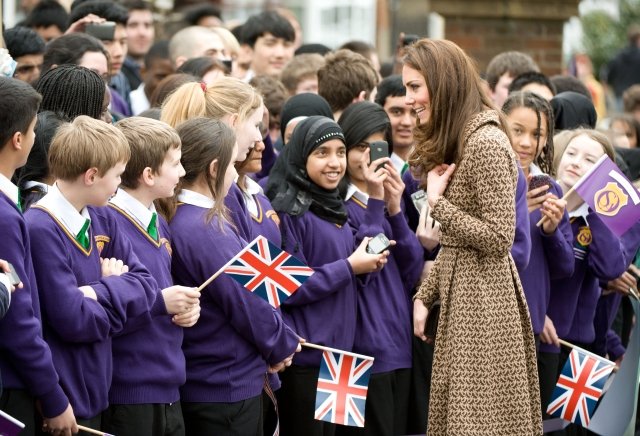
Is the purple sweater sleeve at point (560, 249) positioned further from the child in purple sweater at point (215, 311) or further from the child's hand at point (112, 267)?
the child's hand at point (112, 267)

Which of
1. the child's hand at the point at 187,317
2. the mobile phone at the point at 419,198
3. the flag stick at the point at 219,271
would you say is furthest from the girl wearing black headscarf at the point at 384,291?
the child's hand at the point at 187,317

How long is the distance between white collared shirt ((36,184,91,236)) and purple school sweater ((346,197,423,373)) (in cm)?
209

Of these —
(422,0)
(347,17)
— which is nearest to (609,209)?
(422,0)

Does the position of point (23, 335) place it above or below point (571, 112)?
below

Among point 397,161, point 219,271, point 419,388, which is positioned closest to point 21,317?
point 219,271

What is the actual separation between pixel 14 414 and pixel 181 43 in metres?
4.90

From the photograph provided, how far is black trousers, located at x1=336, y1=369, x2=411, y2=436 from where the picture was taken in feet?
21.1

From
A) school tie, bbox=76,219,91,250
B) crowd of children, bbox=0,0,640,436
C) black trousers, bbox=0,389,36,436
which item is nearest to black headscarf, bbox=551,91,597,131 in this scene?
crowd of children, bbox=0,0,640,436

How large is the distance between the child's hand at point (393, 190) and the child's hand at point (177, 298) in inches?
65.1

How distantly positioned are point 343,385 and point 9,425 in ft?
7.33

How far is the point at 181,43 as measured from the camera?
353 inches

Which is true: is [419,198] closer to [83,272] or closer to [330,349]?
[330,349]

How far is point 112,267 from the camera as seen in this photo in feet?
15.9

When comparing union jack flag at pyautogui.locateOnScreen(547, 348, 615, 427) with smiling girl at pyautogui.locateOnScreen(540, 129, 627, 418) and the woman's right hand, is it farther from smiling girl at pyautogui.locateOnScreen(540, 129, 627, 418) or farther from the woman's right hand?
the woman's right hand
